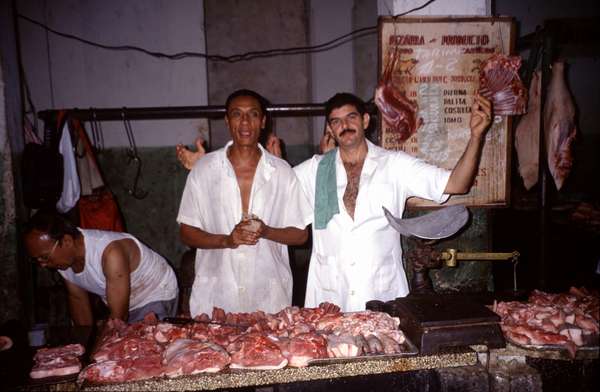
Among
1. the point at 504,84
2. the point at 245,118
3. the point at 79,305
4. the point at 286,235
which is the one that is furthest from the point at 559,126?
the point at 79,305

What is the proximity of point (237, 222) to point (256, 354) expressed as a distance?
170 cm

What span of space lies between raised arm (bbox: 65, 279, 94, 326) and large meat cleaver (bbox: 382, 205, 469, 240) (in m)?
3.23

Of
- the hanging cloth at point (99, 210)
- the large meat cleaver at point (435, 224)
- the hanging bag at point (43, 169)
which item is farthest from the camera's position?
the hanging cloth at point (99, 210)

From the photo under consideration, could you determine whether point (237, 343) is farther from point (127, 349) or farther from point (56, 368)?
point (56, 368)

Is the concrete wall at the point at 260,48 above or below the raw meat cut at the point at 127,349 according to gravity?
above

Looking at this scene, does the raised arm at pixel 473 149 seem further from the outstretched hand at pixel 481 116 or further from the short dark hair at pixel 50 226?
the short dark hair at pixel 50 226

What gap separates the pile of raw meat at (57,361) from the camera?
96.7 inches

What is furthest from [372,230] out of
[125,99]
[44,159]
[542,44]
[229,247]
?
[125,99]

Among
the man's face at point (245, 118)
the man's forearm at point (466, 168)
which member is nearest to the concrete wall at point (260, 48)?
the man's face at point (245, 118)

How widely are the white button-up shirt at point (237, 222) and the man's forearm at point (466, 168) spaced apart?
4.59 feet

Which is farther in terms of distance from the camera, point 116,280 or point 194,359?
point 116,280

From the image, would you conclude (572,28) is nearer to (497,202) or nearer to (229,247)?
(497,202)

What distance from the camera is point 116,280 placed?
3.81m

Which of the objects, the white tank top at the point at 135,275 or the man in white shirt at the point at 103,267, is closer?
the man in white shirt at the point at 103,267
